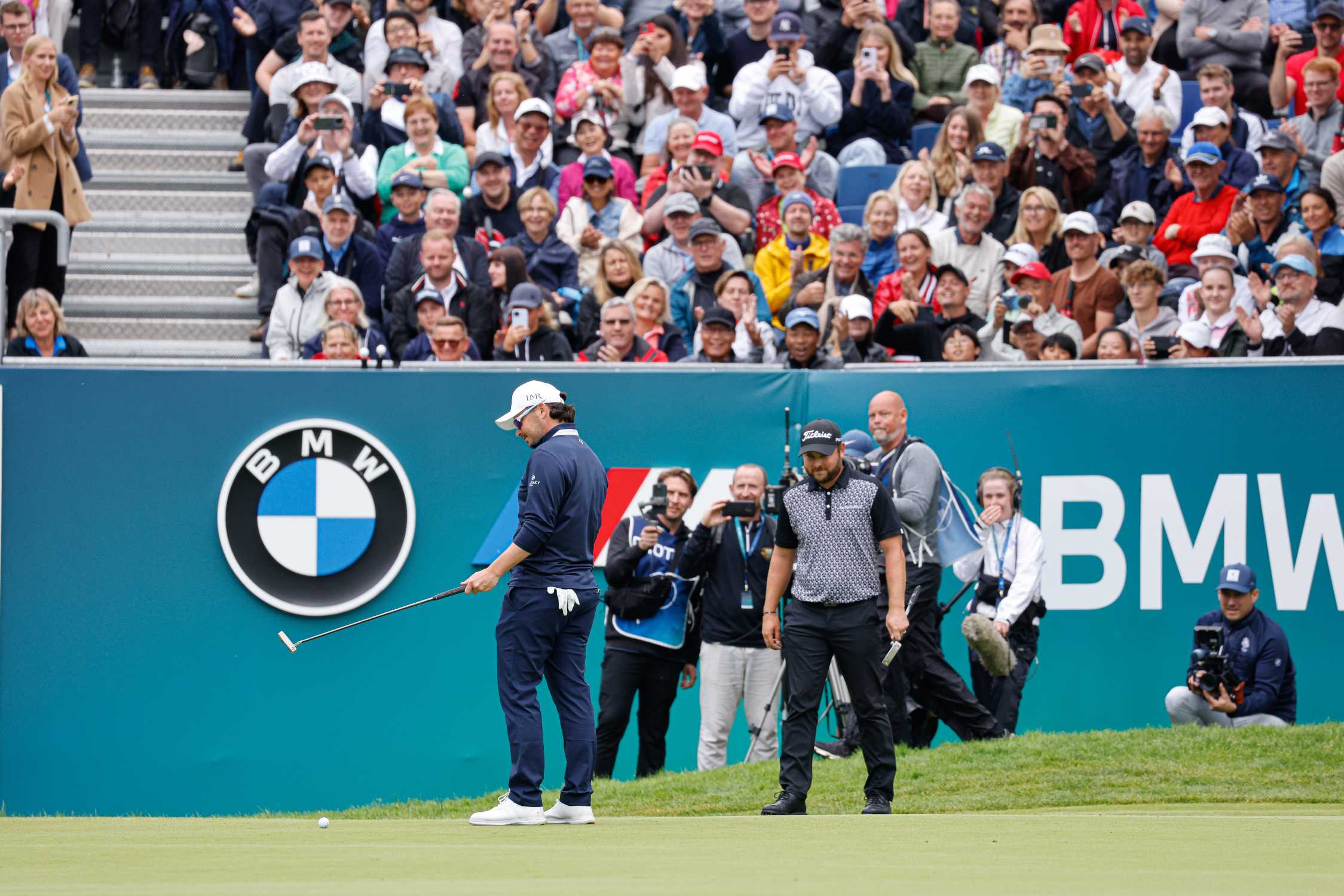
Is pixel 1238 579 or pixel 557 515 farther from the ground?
pixel 557 515

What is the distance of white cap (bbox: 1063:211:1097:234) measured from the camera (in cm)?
1383

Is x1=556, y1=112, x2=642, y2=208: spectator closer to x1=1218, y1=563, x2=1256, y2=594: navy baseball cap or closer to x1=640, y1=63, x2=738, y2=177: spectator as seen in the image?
x1=640, y1=63, x2=738, y2=177: spectator

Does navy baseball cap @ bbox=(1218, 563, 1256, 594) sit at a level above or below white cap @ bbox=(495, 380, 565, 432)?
below

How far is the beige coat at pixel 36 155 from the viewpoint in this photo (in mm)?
14102

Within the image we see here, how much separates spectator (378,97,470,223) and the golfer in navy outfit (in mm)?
6530

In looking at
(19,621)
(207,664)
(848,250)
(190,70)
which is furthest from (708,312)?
(190,70)

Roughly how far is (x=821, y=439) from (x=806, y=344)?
3392 mm

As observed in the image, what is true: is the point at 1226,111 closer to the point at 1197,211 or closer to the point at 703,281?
the point at 1197,211

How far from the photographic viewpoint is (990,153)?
14680 mm

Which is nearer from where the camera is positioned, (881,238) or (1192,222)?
(881,238)

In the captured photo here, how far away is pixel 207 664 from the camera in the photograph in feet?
40.1

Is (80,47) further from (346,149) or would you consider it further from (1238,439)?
(1238,439)

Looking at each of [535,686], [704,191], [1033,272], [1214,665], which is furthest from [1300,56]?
[535,686]

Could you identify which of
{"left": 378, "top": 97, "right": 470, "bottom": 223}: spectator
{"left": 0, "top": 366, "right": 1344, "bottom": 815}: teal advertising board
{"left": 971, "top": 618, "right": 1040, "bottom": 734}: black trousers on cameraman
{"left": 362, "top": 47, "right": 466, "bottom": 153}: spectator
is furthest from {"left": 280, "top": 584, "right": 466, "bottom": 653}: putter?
{"left": 362, "top": 47, "right": 466, "bottom": 153}: spectator
